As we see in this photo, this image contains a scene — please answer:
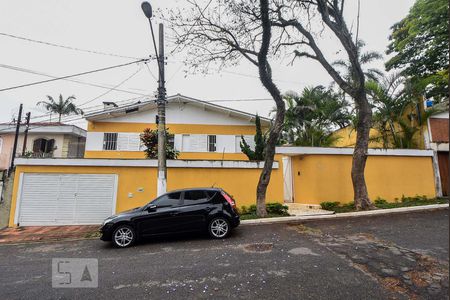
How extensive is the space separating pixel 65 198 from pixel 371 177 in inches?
540

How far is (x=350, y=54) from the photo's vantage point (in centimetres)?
1024

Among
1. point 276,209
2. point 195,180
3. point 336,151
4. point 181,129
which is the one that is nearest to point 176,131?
point 181,129

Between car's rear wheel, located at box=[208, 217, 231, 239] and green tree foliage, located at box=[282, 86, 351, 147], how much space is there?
10.4 m

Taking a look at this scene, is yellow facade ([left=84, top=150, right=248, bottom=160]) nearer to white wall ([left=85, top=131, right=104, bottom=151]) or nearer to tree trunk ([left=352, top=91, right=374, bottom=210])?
white wall ([left=85, top=131, right=104, bottom=151])

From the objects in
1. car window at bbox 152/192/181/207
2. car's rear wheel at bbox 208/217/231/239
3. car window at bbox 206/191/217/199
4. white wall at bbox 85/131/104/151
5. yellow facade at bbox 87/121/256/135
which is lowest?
car's rear wheel at bbox 208/217/231/239

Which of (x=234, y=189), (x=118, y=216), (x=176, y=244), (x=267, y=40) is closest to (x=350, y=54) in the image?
(x=267, y=40)

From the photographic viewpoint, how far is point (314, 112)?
17.4 m

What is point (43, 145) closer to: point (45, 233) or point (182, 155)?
point (182, 155)

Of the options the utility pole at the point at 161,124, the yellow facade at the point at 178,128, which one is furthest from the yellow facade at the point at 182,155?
the utility pole at the point at 161,124

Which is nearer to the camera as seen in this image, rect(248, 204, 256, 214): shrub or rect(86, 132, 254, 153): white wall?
rect(248, 204, 256, 214): shrub

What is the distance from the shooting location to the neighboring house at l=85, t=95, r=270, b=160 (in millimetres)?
15570

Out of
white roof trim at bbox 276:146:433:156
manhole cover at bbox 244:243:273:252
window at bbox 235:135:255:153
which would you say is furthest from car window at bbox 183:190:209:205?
window at bbox 235:135:255:153

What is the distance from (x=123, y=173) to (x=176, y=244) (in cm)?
516

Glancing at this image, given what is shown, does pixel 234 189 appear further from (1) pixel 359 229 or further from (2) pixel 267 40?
(2) pixel 267 40
